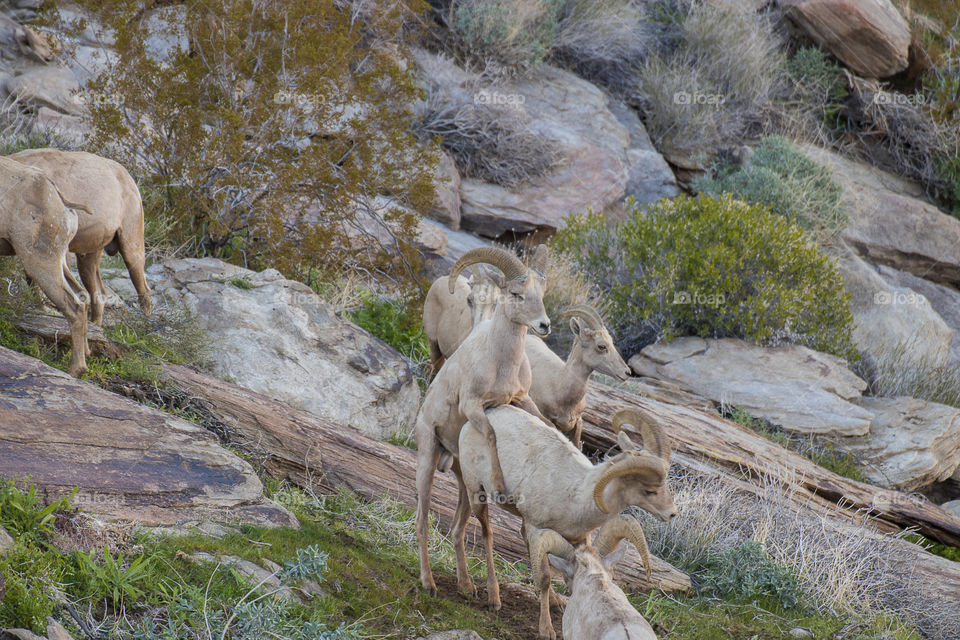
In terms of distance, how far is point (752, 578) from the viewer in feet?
23.3

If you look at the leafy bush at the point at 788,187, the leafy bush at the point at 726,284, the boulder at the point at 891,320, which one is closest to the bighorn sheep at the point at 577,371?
the leafy bush at the point at 726,284

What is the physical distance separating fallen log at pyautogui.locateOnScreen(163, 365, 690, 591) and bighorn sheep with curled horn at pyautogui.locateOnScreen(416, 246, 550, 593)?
1128mm

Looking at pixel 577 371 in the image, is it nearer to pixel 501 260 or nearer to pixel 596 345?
pixel 596 345

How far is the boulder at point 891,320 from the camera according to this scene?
13.8 meters

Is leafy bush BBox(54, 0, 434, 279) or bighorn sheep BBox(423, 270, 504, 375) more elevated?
leafy bush BBox(54, 0, 434, 279)

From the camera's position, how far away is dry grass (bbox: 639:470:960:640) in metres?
7.24

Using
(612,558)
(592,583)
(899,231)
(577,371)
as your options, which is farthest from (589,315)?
(899,231)

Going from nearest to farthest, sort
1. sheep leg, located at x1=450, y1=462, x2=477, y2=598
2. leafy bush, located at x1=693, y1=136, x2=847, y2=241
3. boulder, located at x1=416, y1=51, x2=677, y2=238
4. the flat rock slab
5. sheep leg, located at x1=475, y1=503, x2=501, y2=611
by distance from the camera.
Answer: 1. the flat rock slab
2. sheep leg, located at x1=475, y1=503, x2=501, y2=611
3. sheep leg, located at x1=450, y1=462, x2=477, y2=598
4. boulder, located at x1=416, y1=51, x2=677, y2=238
5. leafy bush, located at x1=693, y1=136, x2=847, y2=241

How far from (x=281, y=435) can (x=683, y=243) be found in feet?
23.5

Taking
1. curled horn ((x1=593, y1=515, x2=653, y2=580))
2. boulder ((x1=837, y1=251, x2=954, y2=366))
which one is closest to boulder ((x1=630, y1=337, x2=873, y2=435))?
boulder ((x1=837, y1=251, x2=954, y2=366))

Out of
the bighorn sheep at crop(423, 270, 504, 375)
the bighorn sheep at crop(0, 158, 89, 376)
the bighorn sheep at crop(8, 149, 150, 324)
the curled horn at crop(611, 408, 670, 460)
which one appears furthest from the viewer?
Result: the bighorn sheep at crop(423, 270, 504, 375)

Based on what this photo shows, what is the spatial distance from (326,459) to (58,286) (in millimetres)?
2271

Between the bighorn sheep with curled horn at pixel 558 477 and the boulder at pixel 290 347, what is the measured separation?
2727 millimetres

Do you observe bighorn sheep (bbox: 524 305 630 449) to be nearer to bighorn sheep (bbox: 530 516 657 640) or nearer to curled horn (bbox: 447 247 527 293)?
curled horn (bbox: 447 247 527 293)
